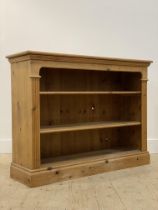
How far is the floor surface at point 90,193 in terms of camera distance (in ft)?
6.95

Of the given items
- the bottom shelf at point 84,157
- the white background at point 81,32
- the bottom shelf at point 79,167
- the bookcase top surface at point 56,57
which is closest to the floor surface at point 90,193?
the bottom shelf at point 79,167

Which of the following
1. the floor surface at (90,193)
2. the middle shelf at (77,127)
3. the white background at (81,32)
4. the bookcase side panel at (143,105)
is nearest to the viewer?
the floor surface at (90,193)

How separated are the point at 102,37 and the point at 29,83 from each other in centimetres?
161

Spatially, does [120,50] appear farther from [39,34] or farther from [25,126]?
[25,126]

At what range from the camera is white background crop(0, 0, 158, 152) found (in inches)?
144

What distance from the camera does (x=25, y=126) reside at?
2.59 m

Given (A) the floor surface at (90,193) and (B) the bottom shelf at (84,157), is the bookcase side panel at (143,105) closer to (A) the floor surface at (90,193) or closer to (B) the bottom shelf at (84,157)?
(B) the bottom shelf at (84,157)

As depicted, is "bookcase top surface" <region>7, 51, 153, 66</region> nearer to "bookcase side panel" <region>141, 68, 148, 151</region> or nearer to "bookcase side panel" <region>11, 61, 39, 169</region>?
"bookcase side panel" <region>11, 61, 39, 169</region>

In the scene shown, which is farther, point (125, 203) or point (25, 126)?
point (25, 126)

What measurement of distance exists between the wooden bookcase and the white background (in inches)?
21.9

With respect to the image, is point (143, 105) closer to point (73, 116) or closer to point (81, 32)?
point (73, 116)

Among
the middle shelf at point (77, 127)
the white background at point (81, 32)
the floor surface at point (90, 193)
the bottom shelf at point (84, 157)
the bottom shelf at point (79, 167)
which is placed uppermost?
the white background at point (81, 32)

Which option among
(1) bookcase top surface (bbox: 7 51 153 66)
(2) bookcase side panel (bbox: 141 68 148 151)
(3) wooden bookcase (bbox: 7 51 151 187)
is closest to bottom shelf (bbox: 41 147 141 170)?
(3) wooden bookcase (bbox: 7 51 151 187)

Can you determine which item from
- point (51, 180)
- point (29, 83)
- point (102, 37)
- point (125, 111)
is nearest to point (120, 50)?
point (102, 37)
